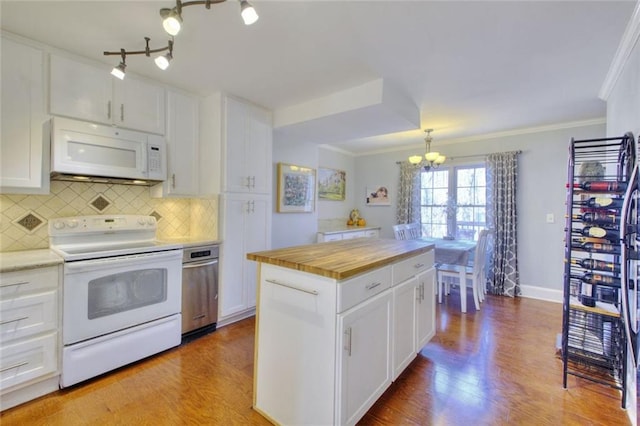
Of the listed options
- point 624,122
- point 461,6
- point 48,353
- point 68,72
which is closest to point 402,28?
point 461,6

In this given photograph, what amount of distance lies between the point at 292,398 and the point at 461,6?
2353 millimetres

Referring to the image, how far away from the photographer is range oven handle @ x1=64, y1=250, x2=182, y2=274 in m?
1.94

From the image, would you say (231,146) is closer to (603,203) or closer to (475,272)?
(603,203)

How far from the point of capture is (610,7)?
162 cm

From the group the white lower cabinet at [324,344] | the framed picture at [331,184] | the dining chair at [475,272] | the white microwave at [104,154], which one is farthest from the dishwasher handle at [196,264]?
the dining chair at [475,272]

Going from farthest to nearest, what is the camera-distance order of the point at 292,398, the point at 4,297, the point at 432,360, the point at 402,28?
the point at 432,360 → the point at 402,28 → the point at 4,297 → the point at 292,398

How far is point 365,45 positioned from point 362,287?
5.37 ft

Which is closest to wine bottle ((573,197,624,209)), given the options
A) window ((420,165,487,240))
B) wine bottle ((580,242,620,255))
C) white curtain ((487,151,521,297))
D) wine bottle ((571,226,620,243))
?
wine bottle ((571,226,620,243))

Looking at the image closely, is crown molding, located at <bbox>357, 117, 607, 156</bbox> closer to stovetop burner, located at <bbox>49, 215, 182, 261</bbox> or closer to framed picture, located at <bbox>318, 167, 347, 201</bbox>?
framed picture, located at <bbox>318, 167, 347, 201</bbox>

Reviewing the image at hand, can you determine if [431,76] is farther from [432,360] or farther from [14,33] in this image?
[14,33]

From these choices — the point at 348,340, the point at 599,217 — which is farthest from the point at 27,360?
the point at 599,217

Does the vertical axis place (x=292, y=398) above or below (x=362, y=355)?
below

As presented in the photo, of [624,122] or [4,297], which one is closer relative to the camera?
[4,297]

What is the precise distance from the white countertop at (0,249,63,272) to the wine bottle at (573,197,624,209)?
11.6 feet
